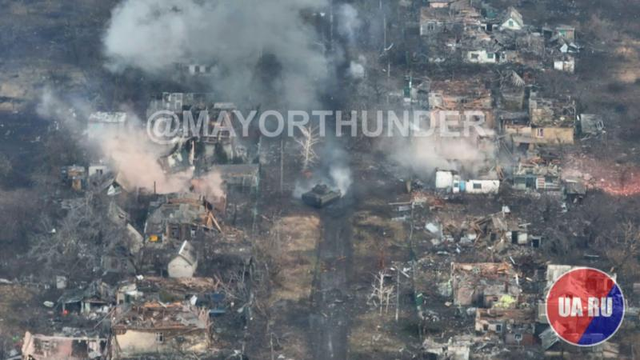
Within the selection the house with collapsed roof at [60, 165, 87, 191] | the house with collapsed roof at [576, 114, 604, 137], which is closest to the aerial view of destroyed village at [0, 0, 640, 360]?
the house with collapsed roof at [576, 114, 604, 137]

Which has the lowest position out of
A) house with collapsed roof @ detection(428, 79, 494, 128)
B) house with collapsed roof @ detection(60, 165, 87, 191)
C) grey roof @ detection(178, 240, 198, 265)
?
grey roof @ detection(178, 240, 198, 265)

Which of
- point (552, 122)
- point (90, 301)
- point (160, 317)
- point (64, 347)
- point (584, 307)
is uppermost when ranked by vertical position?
point (552, 122)

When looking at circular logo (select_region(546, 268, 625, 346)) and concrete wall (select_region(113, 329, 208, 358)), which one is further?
circular logo (select_region(546, 268, 625, 346))

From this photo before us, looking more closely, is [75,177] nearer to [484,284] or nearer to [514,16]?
[484,284]

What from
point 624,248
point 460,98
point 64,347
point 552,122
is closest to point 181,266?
point 64,347

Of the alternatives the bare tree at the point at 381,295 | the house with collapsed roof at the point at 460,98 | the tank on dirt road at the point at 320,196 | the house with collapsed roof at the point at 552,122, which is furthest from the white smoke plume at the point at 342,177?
the house with collapsed roof at the point at 552,122

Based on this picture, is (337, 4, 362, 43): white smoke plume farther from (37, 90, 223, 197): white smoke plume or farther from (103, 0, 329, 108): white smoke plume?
(37, 90, 223, 197): white smoke plume
